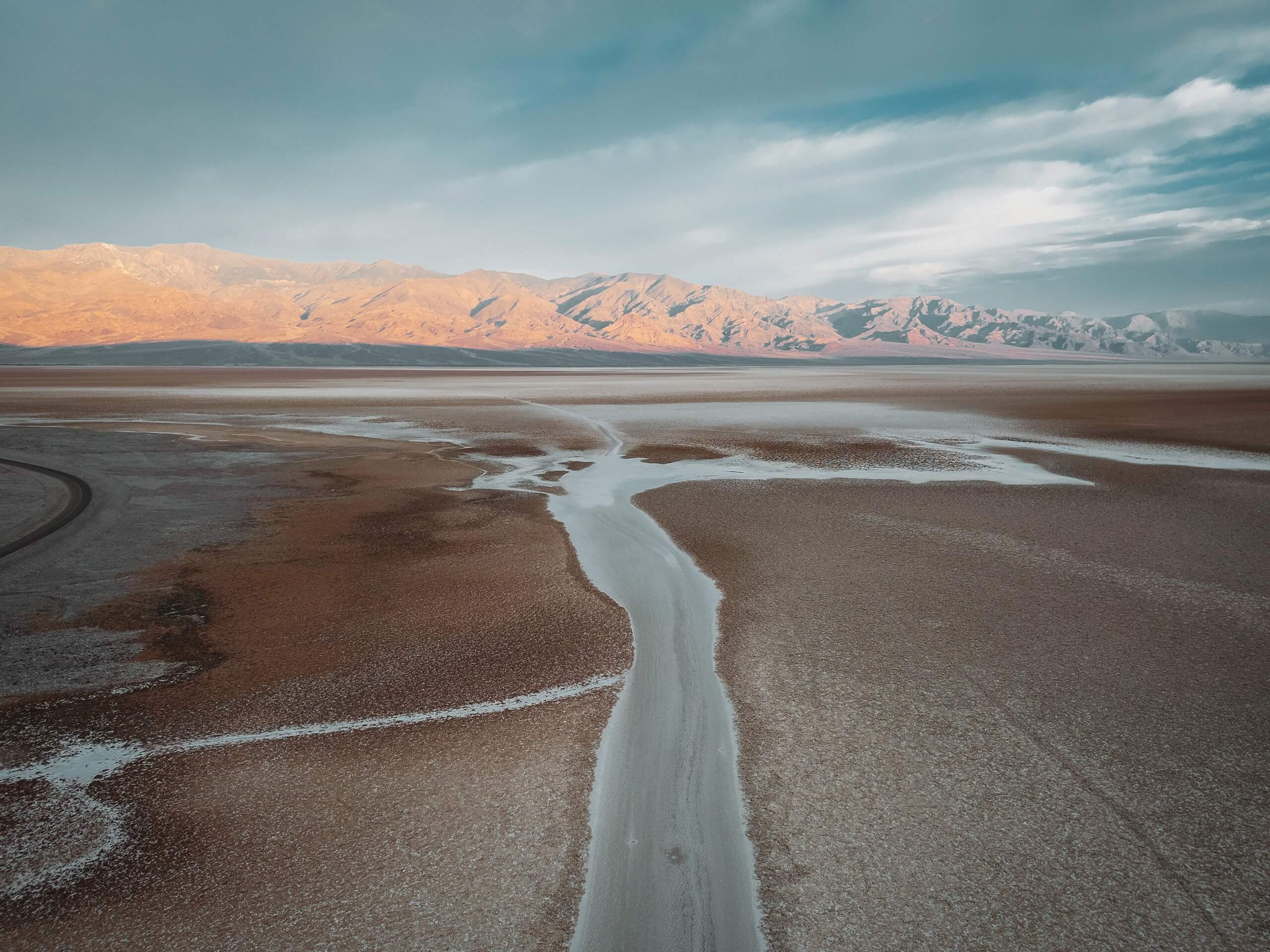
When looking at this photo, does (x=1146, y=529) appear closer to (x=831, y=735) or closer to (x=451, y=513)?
(x=831, y=735)

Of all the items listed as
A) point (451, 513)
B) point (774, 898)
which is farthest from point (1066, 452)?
point (774, 898)

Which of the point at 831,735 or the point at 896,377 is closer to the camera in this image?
the point at 831,735

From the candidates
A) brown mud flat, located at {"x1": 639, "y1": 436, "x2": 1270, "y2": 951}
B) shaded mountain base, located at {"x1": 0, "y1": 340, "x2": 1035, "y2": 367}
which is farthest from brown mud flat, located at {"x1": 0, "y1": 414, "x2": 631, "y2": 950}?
shaded mountain base, located at {"x1": 0, "y1": 340, "x2": 1035, "y2": 367}

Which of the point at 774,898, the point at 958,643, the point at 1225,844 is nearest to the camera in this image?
the point at 774,898

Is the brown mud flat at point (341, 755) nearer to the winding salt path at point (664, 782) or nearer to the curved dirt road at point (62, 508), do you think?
the winding salt path at point (664, 782)

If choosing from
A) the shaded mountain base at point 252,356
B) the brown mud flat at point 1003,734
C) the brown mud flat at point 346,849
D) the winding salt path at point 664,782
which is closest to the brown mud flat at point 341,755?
the brown mud flat at point 346,849
